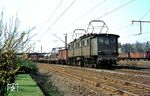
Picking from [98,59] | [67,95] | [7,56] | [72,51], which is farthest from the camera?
[72,51]

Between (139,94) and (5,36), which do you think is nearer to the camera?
(5,36)

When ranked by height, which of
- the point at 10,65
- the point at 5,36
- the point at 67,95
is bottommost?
→ the point at 67,95

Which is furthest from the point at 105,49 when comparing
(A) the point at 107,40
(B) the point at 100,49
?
(A) the point at 107,40

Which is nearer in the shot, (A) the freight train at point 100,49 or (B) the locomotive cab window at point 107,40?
(A) the freight train at point 100,49

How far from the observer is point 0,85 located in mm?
8836

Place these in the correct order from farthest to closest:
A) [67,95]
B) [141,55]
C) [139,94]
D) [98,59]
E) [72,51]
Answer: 1. [141,55]
2. [72,51]
3. [98,59]
4. [67,95]
5. [139,94]

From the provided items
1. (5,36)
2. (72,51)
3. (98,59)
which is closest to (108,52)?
(98,59)

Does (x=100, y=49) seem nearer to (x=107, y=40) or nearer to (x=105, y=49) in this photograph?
(x=105, y=49)

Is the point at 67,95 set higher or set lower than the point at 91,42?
lower

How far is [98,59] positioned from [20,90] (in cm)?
2186

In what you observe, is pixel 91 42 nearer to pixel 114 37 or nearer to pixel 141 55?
pixel 114 37

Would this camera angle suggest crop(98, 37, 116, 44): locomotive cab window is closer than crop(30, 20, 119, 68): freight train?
No

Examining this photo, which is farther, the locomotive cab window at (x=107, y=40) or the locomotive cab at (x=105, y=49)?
the locomotive cab window at (x=107, y=40)

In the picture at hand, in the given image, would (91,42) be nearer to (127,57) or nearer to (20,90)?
(20,90)
